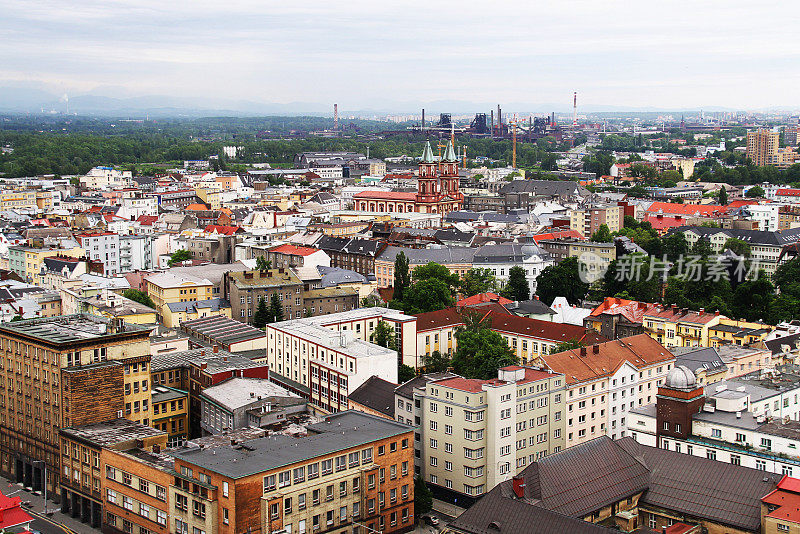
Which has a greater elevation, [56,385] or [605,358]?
[56,385]

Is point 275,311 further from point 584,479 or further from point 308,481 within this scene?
point 584,479

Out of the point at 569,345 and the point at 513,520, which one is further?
the point at 569,345

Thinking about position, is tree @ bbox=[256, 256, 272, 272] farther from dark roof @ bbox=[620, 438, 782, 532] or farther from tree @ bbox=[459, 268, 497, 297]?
dark roof @ bbox=[620, 438, 782, 532]

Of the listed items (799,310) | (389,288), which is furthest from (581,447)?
(389,288)

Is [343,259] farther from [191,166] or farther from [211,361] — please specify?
[191,166]

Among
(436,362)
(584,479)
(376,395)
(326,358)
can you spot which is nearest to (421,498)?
(376,395)
